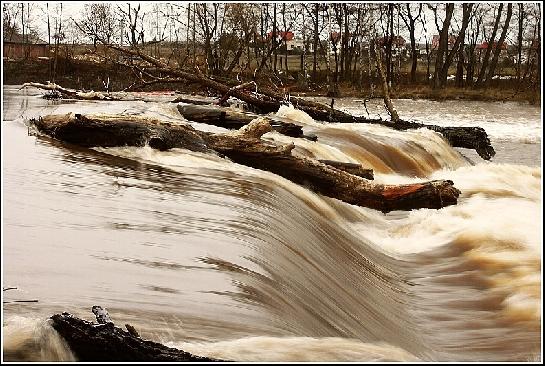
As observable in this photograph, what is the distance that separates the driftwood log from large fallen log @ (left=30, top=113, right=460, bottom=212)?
12.3ft

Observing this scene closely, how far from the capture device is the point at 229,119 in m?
9.27

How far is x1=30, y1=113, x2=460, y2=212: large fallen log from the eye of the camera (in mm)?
6051

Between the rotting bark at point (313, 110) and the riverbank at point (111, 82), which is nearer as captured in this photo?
the rotting bark at point (313, 110)

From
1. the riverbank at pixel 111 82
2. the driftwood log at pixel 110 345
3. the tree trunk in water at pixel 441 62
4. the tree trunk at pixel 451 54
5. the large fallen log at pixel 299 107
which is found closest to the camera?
the driftwood log at pixel 110 345

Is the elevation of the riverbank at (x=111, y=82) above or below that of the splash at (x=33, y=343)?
above

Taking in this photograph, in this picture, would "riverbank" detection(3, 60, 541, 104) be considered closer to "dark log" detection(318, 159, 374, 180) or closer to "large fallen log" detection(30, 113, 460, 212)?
"dark log" detection(318, 159, 374, 180)

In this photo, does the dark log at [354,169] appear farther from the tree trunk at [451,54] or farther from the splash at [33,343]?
the tree trunk at [451,54]

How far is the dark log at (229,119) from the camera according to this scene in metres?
8.77

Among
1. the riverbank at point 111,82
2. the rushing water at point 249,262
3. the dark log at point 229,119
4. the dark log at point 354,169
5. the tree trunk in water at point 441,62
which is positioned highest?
the tree trunk in water at point 441,62

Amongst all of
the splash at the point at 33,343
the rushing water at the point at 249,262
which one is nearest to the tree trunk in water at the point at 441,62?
the rushing water at the point at 249,262

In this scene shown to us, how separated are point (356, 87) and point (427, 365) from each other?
28.5 m

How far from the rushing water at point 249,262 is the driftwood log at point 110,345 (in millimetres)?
77

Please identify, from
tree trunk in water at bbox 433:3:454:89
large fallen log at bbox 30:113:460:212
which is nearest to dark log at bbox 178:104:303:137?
large fallen log at bbox 30:113:460:212

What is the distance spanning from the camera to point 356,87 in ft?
102
